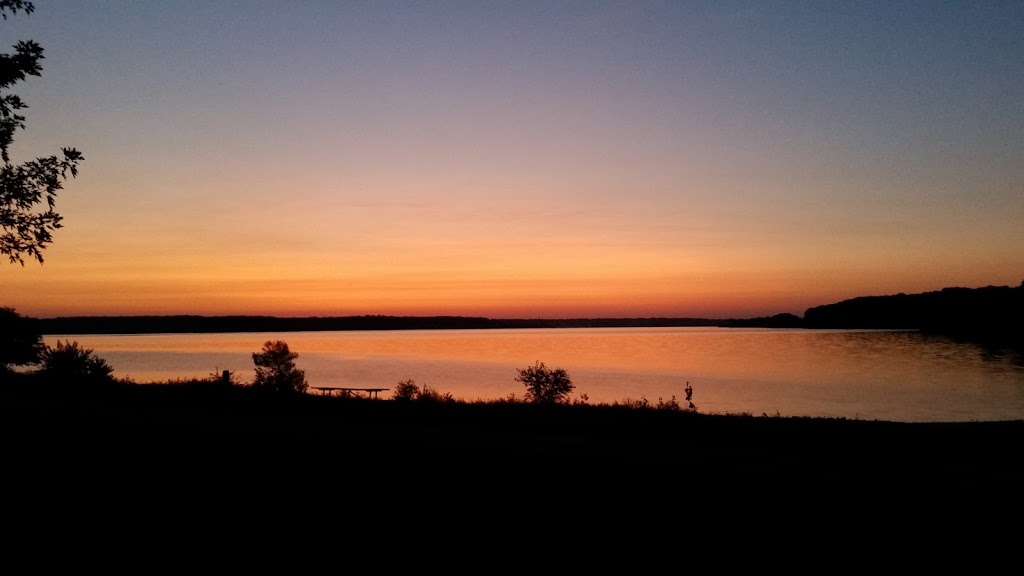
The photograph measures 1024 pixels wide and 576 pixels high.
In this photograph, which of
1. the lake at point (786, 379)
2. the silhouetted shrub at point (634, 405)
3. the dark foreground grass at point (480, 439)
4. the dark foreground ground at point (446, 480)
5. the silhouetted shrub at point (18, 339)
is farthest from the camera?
the lake at point (786, 379)

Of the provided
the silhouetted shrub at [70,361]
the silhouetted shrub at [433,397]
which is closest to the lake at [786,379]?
the silhouetted shrub at [70,361]

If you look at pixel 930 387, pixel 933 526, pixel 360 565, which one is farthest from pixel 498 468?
pixel 930 387

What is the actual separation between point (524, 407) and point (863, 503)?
13651mm

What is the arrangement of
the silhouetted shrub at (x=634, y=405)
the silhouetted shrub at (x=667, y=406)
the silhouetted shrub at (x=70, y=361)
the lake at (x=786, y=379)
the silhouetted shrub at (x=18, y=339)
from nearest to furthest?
the silhouetted shrub at (x=634, y=405) → the silhouetted shrub at (x=667, y=406) → the silhouetted shrub at (x=18, y=339) → the silhouetted shrub at (x=70, y=361) → the lake at (x=786, y=379)

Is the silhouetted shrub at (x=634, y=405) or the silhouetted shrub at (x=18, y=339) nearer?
the silhouetted shrub at (x=634, y=405)

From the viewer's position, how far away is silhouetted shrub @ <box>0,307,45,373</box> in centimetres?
3544

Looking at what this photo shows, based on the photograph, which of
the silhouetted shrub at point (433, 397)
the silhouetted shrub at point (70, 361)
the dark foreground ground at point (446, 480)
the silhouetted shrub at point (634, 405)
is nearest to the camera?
the dark foreground ground at point (446, 480)

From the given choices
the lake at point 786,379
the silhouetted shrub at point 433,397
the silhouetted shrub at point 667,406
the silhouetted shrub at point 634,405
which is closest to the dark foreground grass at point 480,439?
the silhouetted shrub at point 634,405

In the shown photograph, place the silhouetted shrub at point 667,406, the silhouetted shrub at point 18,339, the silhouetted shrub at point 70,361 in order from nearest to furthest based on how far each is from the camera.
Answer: the silhouetted shrub at point 667,406 < the silhouetted shrub at point 18,339 < the silhouetted shrub at point 70,361

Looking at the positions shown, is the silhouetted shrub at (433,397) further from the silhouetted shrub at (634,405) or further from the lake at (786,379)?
the lake at (786,379)

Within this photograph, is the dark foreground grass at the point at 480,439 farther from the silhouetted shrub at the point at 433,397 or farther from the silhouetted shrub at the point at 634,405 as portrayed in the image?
the silhouetted shrub at the point at 433,397

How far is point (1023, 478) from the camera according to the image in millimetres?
10383

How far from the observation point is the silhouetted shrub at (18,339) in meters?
35.4

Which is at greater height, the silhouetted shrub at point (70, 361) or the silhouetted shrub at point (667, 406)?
the silhouetted shrub at point (70, 361)
